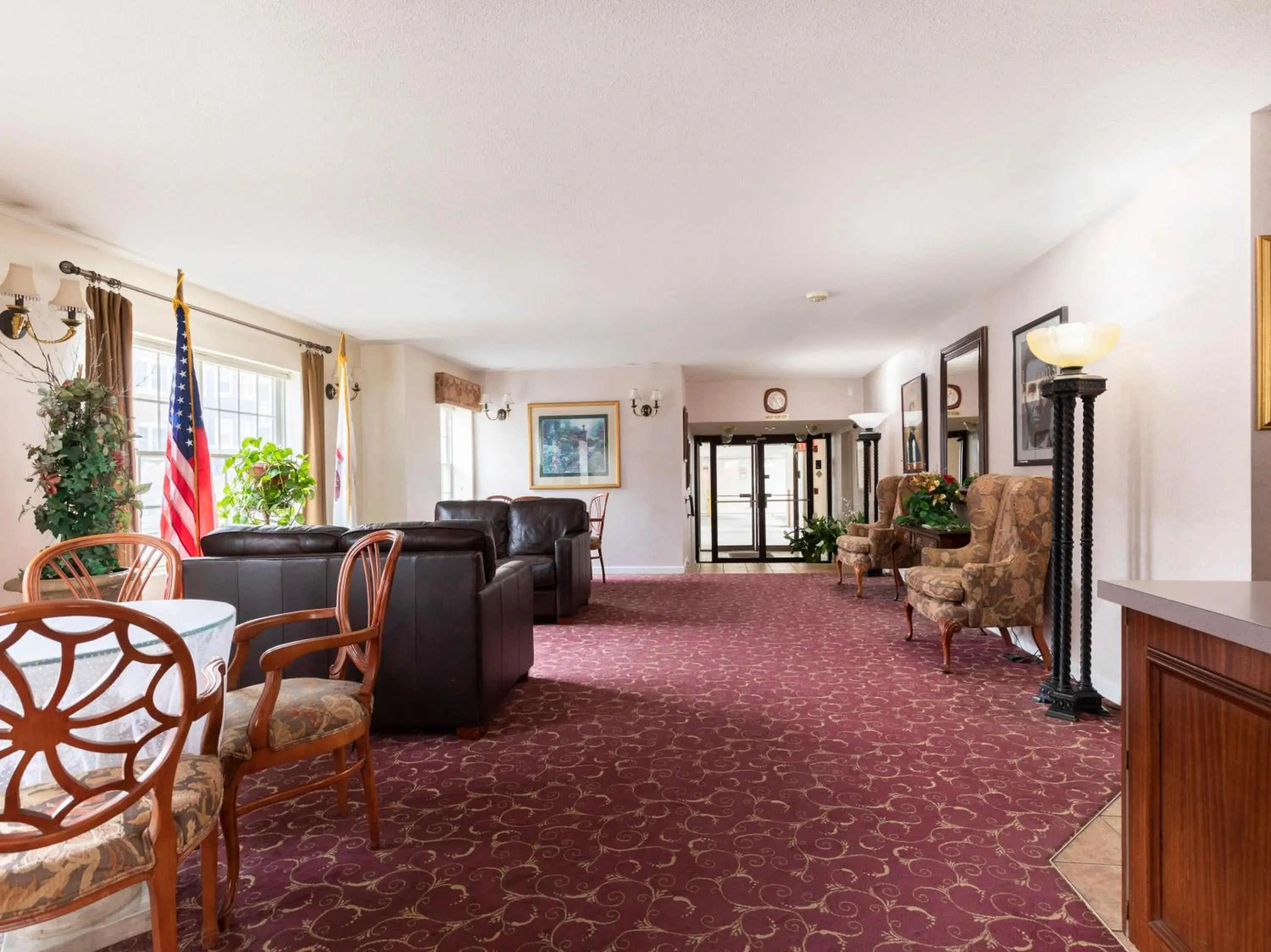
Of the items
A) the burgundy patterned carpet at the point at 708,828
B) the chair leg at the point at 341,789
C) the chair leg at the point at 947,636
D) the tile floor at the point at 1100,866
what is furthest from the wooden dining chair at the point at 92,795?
the chair leg at the point at 947,636

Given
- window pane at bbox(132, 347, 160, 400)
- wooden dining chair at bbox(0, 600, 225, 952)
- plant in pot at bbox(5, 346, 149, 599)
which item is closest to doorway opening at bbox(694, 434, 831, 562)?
window pane at bbox(132, 347, 160, 400)

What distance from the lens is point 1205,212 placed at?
9.63 feet

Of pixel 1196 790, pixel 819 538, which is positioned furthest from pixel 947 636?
pixel 819 538

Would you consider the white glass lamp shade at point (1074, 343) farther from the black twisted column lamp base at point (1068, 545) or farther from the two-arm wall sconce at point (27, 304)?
the two-arm wall sconce at point (27, 304)

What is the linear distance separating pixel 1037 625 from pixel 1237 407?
179cm

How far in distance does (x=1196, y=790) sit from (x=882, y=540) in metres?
5.25

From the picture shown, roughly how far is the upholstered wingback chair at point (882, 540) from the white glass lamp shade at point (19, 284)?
607cm

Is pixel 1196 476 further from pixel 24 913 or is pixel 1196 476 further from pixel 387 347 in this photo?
pixel 387 347

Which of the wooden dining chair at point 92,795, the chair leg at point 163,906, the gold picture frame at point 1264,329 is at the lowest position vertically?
the chair leg at point 163,906

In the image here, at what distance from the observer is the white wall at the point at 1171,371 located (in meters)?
2.76

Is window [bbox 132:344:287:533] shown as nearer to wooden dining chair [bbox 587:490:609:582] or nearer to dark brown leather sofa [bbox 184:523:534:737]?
dark brown leather sofa [bbox 184:523:534:737]

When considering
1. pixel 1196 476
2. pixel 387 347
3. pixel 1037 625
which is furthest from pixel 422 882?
pixel 387 347

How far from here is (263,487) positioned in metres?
4.87

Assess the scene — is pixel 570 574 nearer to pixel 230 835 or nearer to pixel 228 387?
pixel 228 387
